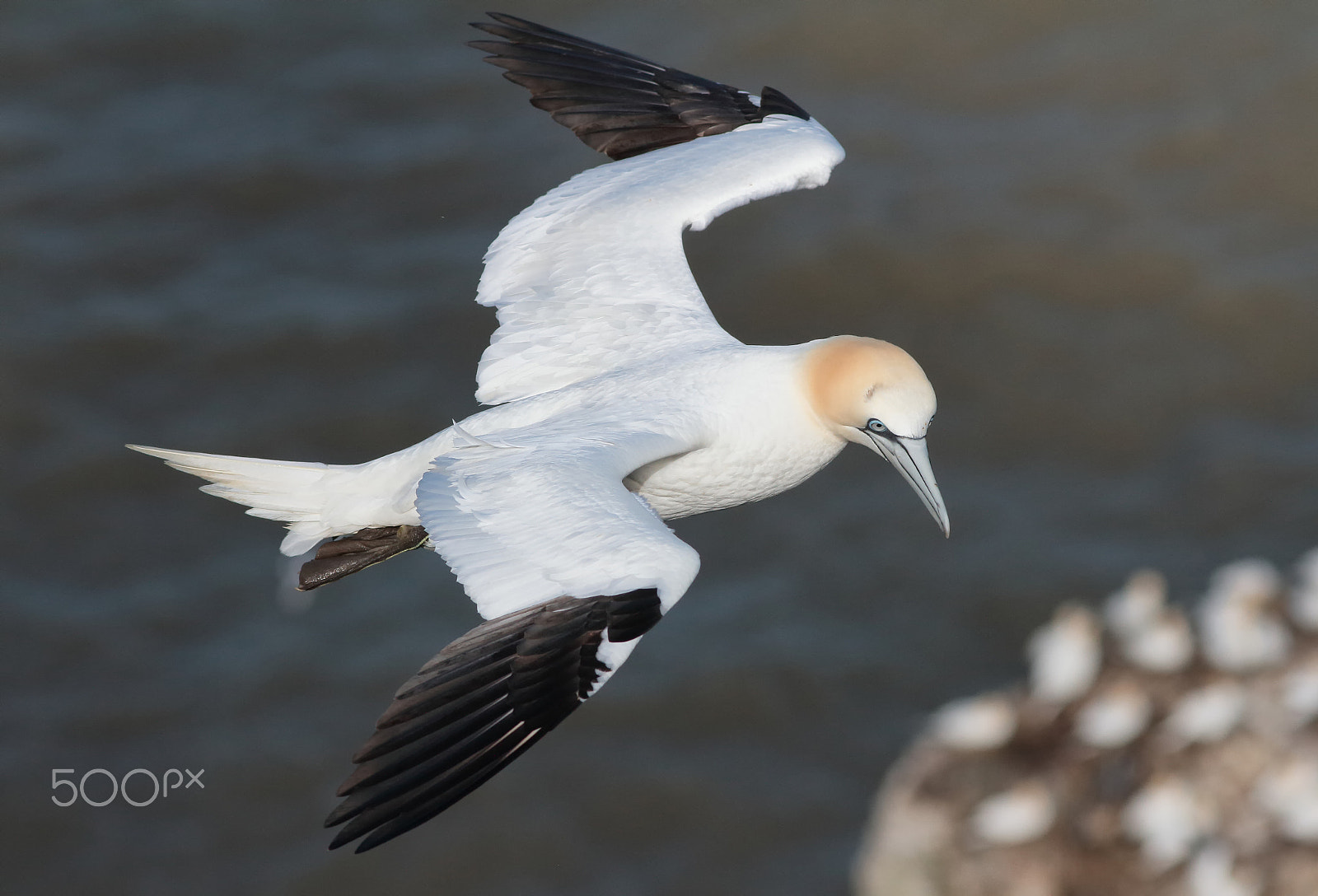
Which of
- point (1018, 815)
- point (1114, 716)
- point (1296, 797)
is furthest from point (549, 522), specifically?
point (1296, 797)

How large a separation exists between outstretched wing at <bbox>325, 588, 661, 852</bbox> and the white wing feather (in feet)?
5.58

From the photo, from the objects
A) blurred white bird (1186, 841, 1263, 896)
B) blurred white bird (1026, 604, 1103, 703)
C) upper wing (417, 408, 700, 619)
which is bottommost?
blurred white bird (1186, 841, 1263, 896)

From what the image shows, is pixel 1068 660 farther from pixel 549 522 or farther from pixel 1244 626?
pixel 549 522

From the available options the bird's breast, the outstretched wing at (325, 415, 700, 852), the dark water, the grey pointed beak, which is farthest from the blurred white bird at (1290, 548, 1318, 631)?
the outstretched wing at (325, 415, 700, 852)

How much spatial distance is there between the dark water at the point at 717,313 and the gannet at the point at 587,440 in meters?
2.06

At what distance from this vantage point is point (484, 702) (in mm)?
3865

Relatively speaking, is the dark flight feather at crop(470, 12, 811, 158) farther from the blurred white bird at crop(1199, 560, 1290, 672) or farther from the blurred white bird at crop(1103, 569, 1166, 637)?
the blurred white bird at crop(1199, 560, 1290, 672)

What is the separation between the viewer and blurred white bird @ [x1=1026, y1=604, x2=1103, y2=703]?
6203 mm

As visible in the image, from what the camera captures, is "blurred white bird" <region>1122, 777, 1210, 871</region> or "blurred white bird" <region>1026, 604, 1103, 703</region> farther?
"blurred white bird" <region>1026, 604, 1103, 703</region>

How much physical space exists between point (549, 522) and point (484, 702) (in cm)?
55

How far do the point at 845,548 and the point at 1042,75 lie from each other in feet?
12.6

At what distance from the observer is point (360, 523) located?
17.3 ft

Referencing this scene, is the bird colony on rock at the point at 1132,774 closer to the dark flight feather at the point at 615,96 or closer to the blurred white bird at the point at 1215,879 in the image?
the blurred white bird at the point at 1215,879

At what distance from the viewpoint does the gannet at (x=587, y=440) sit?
3869 millimetres
